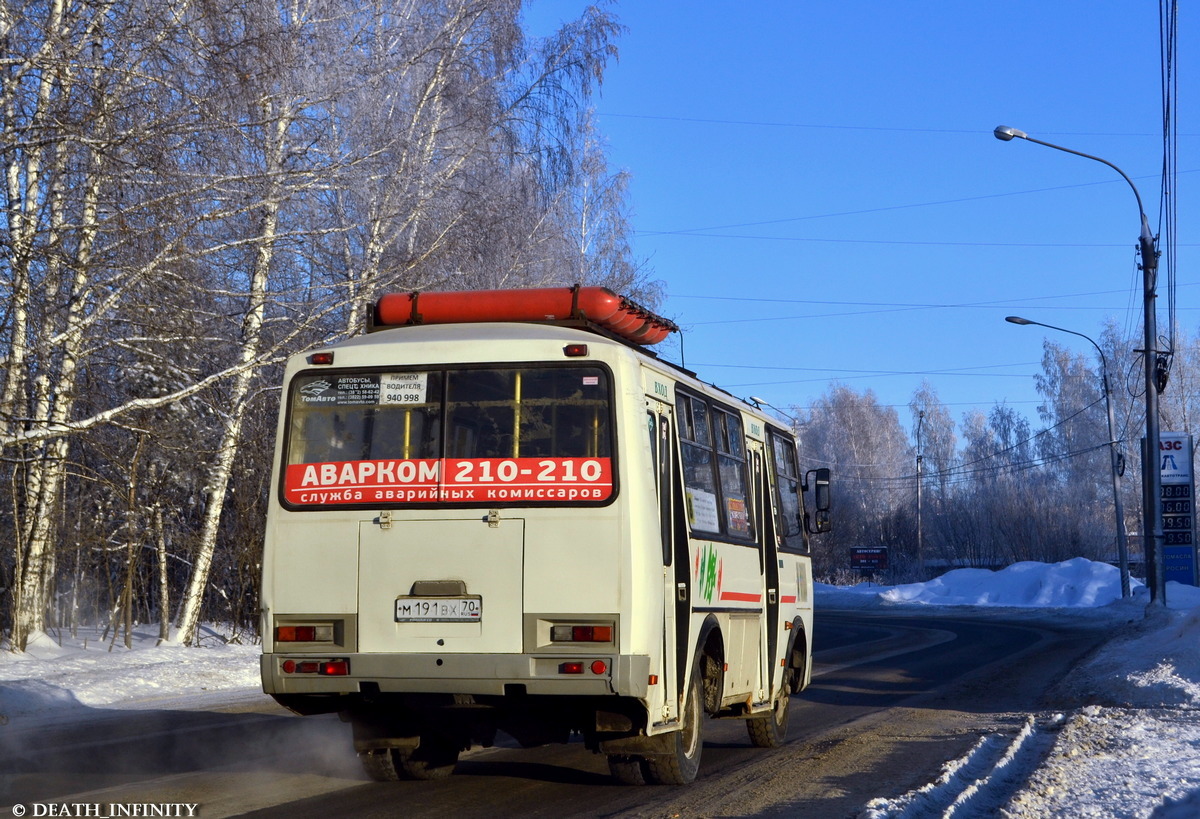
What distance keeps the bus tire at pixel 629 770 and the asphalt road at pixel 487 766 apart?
99 millimetres

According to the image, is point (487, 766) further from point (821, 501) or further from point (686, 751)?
point (821, 501)

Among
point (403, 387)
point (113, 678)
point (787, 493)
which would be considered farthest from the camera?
point (113, 678)

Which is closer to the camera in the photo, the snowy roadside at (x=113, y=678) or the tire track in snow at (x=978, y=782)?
the tire track in snow at (x=978, y=782)

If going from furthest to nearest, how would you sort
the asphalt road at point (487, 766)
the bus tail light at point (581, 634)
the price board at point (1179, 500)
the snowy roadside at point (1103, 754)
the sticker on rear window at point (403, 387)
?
the price board at point (1179, 500), the sticker on rear window at point (403, 387), the asphalt road at point (487, 766), the snowy roadside at point (1103, 754), the bus tail light at point (581, 634)

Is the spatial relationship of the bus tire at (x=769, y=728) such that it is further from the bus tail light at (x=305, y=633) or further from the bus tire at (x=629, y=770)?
the bus tail light at (x=305, y=633)

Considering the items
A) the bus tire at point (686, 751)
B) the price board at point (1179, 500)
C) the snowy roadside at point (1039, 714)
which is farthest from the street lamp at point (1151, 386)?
the bus tire at point (686, 751)

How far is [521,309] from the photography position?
909cm

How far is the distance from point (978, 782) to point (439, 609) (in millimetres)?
3766

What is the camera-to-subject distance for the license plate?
7.73 metres

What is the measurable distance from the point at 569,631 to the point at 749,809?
1544 mm

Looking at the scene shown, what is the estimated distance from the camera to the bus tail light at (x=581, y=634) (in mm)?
7590

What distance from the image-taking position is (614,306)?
9016 mm

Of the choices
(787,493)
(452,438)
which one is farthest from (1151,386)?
(452,438)

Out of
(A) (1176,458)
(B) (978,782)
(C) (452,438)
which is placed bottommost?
(B) (978,782)
